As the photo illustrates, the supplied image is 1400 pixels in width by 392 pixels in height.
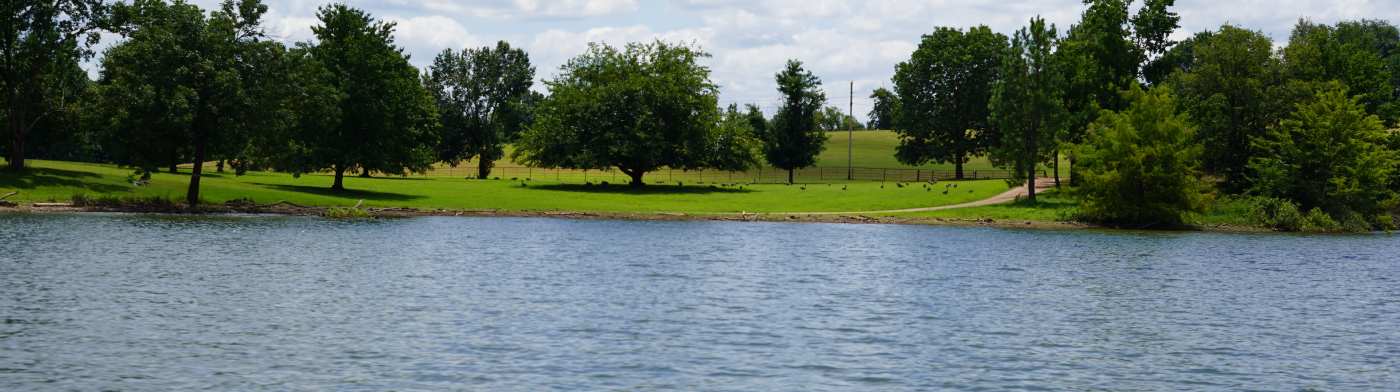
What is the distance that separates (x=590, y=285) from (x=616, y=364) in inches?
516

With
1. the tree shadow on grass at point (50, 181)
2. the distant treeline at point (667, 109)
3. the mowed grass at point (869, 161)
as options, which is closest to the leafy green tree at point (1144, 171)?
the distant treeline at point (667, 109)

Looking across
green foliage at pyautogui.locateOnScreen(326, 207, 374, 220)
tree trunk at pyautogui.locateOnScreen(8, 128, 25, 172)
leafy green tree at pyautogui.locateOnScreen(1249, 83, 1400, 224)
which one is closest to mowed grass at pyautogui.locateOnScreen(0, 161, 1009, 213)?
tree trunk at pyautogui.locateOnScreen(8, 128, 25, 172)

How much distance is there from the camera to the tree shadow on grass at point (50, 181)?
2451 inches

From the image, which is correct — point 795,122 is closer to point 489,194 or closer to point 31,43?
point 489,194

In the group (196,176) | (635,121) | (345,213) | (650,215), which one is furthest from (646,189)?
(196,176)

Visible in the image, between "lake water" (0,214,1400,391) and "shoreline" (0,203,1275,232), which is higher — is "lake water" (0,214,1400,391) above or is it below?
below

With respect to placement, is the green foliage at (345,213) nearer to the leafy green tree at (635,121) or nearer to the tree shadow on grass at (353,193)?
the tree shadow on grass at (353,193)

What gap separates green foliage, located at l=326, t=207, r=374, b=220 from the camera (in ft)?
205

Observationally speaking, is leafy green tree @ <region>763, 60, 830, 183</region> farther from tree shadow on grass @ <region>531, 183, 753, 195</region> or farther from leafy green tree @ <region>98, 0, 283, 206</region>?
leafy green tree @ <region>98, 0, 283, 206</region>

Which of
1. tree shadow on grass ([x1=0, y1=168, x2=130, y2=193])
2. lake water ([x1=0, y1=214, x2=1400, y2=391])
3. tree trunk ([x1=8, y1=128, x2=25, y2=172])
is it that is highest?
tree trunk ([x1=8, y1=128, x2=25, y2=172])

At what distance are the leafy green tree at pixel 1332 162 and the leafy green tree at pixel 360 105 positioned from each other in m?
56.8

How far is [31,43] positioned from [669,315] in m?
58.3

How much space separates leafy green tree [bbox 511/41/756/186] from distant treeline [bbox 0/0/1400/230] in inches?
8.0

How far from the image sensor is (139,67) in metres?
57.8
